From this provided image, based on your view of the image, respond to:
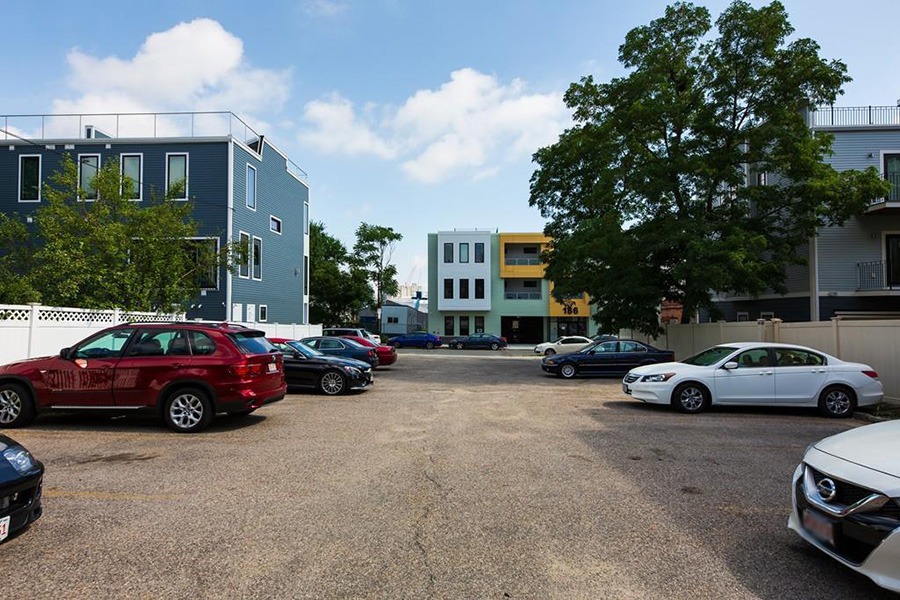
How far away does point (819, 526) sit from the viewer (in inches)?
149

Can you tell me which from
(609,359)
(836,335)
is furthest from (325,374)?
(836,335)

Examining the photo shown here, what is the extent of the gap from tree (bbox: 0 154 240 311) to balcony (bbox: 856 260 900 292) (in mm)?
25485

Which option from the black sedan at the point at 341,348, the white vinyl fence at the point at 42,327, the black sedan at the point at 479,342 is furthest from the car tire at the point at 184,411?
the black sedan at the point at 479,342

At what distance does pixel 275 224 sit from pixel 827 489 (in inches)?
1148

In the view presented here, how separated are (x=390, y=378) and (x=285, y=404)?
6.62 meters

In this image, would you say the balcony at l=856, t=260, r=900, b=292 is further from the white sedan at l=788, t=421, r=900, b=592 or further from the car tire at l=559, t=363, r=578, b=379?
the white sedan at l=788, t=421, r=900, b=592

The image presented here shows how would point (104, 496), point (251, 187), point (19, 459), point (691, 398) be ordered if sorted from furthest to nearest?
1. point (251, 187)
2. point (691, 398)
3. point (104, 496)
4. point (19, 459)

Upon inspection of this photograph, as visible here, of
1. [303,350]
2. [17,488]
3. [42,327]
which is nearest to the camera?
[17,488]

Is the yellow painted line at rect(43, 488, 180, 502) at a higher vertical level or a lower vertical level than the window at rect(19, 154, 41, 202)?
lower

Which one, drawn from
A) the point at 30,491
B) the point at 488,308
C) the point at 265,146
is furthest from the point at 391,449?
the point at 488,308

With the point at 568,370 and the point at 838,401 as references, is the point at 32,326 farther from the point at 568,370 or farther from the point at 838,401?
the point at 838,401

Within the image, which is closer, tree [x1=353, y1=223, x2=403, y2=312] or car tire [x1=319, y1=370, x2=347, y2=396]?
car tire [x1=319, y1=370, x2=347, y2=396]

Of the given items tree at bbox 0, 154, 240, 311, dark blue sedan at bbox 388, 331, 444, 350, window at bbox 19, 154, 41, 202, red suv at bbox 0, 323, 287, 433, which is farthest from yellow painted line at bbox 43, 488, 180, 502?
dark blue sedan at bbox 388, 331, 444, 350

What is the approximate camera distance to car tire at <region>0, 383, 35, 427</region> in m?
8.82
